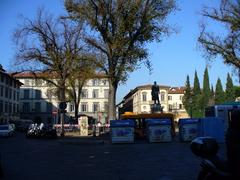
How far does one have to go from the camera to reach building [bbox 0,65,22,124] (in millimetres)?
91438

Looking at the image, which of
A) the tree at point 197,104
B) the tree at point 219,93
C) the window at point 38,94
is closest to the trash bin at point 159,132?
A: the tree at point 197,104

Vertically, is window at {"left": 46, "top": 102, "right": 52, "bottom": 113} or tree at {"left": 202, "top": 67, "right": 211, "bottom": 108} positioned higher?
tree at {"left": 202, "top": 67, "right": 211, "bottom": 108}

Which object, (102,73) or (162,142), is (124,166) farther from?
(102,73)

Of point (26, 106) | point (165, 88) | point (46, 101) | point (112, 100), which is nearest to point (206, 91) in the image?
point (165, 88)

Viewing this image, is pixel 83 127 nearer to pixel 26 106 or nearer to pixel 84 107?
pixel 84 107

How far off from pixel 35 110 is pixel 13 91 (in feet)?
76.3

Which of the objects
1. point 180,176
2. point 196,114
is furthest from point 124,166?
point 196,114

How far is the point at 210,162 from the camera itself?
6715mm

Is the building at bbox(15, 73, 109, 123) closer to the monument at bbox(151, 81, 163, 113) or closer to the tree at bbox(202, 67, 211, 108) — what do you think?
the tree at bbox(202, 67, 211, 108)

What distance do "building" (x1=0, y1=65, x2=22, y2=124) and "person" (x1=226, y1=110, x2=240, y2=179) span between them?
8581 cm

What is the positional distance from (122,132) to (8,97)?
222 ft

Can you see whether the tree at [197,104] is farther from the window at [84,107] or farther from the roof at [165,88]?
the window at [84,107]

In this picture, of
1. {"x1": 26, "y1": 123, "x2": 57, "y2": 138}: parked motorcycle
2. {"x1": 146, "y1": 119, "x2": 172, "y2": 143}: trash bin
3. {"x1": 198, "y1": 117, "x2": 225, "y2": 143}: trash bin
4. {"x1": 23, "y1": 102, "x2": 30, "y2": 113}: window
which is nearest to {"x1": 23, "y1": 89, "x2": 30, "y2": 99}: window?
{"x1": 23, "y1": 102, "x2": 30, "y2": 113}: window

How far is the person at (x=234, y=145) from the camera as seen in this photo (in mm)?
6473
